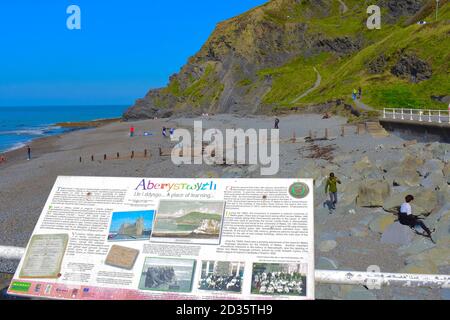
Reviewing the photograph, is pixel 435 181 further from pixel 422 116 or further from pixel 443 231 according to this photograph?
pixel 422 116

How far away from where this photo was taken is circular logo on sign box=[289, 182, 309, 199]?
24.1 feet

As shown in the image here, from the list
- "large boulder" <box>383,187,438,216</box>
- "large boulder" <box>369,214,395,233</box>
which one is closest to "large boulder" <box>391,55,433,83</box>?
"large boulder" <box>383,187,438,216</box>

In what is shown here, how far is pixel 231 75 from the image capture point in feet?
352

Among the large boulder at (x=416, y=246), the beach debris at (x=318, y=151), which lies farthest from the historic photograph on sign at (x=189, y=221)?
the beach debris at (x=318, y=151)

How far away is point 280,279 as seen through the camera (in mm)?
6668

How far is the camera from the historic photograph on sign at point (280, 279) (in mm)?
6586

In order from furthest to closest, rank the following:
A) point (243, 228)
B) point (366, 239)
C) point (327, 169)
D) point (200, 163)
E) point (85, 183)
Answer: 1. point (200, 163)
2. point (327, 169)
3. point (366, 239)
4. point (85, 183)
5. point (243, 228)

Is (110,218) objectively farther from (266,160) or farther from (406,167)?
(266,160)

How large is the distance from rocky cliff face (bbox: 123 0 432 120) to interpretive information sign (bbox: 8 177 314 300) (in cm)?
8009

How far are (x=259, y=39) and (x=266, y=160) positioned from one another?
304ft

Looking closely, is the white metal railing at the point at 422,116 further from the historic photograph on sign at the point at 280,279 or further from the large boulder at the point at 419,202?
the historic photograph on sign at the point at 280,279

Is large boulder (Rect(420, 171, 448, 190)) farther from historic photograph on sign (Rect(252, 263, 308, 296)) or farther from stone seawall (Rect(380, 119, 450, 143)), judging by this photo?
historic photograph on sign (Rect(252, 263, 308, 296))

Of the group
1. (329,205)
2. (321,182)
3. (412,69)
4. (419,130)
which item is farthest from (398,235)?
(412,69)
